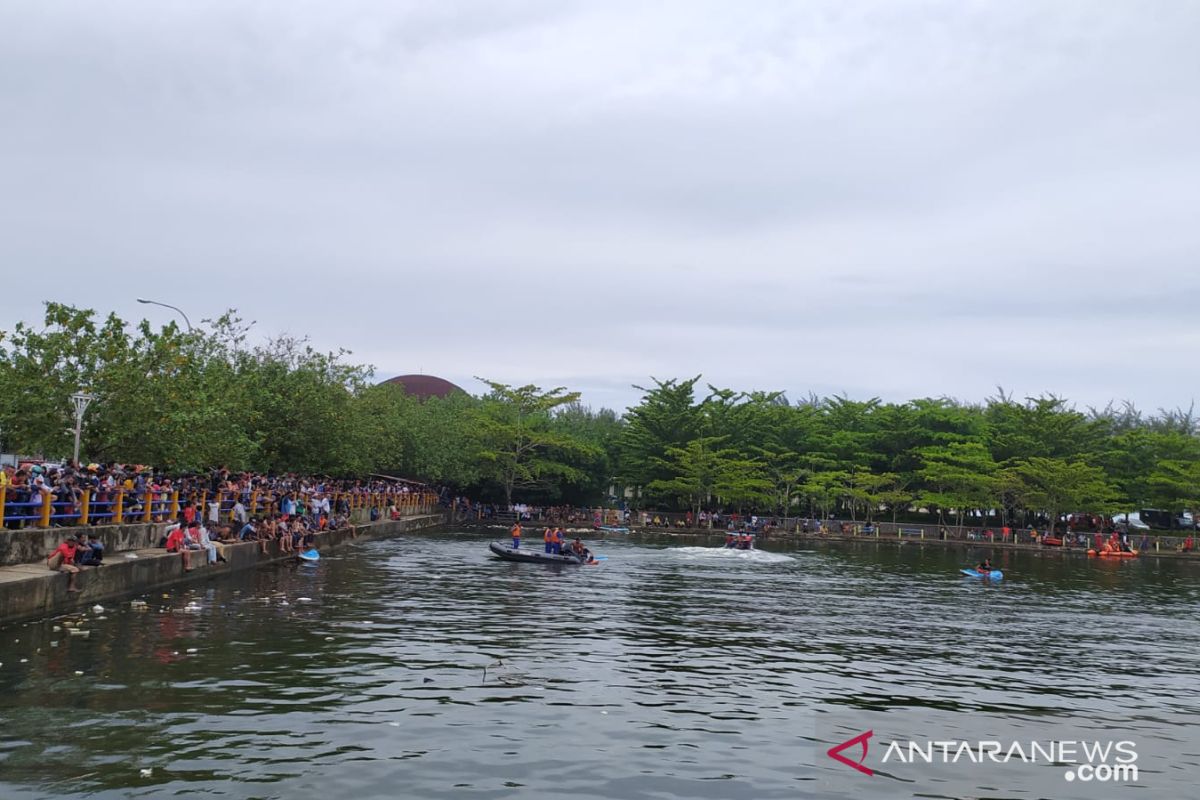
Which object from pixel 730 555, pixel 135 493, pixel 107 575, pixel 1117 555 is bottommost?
pixel 730 555

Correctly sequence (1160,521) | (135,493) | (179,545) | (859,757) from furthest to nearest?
1. (1160,521)
2. (179,545)
3. (135,493)
4. (859,757)

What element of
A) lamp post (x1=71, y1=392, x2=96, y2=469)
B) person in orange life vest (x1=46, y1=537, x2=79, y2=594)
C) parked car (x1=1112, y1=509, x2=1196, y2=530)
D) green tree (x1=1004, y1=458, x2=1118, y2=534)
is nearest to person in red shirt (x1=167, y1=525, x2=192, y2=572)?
lamp post (x1=71, y1=392, x2=96, y2=469)

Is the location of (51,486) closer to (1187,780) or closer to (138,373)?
(138,373)

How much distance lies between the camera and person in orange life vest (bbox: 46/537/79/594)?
22.4 meters

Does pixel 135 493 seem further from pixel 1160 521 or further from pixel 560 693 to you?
pixel 1160 521

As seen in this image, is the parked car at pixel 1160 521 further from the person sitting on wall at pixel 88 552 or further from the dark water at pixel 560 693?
the person sitting on wall at pixel 88 552

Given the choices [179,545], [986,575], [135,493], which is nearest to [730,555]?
[986,575]

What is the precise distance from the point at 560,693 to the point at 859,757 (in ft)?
18.0

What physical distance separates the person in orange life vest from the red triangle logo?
688 inches

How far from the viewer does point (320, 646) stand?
2072cm

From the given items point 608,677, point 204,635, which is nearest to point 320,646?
point 204,635

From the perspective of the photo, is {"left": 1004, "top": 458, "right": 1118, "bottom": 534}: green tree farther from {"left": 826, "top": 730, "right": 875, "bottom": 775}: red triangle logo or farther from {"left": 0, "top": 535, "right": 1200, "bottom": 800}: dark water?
{"left": 826, "top": 730, "right": 875, "bottom": 775}: red triangle logo

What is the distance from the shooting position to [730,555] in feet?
182

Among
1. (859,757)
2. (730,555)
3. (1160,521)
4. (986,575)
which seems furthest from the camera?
(1160,521)
